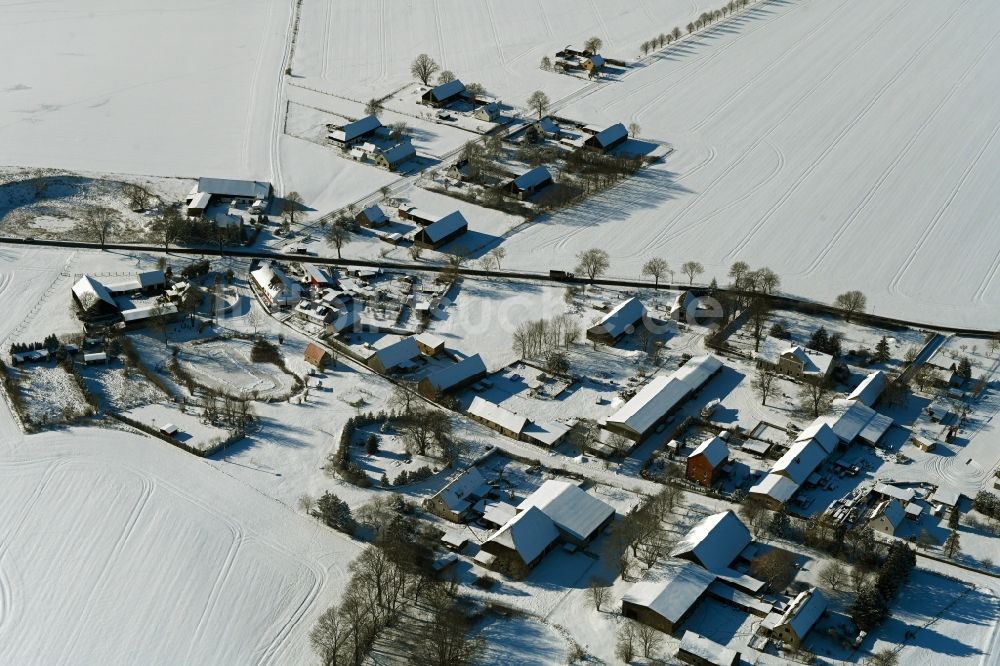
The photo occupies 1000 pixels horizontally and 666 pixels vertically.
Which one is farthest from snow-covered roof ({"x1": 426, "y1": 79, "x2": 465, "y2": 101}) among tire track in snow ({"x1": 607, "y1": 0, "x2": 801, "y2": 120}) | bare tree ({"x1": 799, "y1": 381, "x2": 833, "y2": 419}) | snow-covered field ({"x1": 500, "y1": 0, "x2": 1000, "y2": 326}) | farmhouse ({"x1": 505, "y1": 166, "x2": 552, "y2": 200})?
bare tree ({"x1": 799, "y1": 381, "x2": 833, "y2": 419})

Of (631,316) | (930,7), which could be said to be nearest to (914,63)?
(930,7)

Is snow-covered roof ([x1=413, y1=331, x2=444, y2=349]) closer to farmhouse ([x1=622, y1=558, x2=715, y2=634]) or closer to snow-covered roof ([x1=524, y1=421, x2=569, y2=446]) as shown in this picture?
snow-covered roof ([x1=524, y1=421, x2=569, y2=446])

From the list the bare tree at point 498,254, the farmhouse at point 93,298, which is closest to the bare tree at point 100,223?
the farmhouse at point 93,298

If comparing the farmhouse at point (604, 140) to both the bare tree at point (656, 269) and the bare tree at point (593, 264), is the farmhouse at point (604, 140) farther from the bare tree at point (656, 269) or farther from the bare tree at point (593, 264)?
the bare tree at point (656, 269)

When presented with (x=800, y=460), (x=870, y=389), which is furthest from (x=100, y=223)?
A: (x=870, y=389)

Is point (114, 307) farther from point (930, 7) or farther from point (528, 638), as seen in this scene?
point (930, 7)

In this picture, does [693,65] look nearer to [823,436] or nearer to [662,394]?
[662,394]
